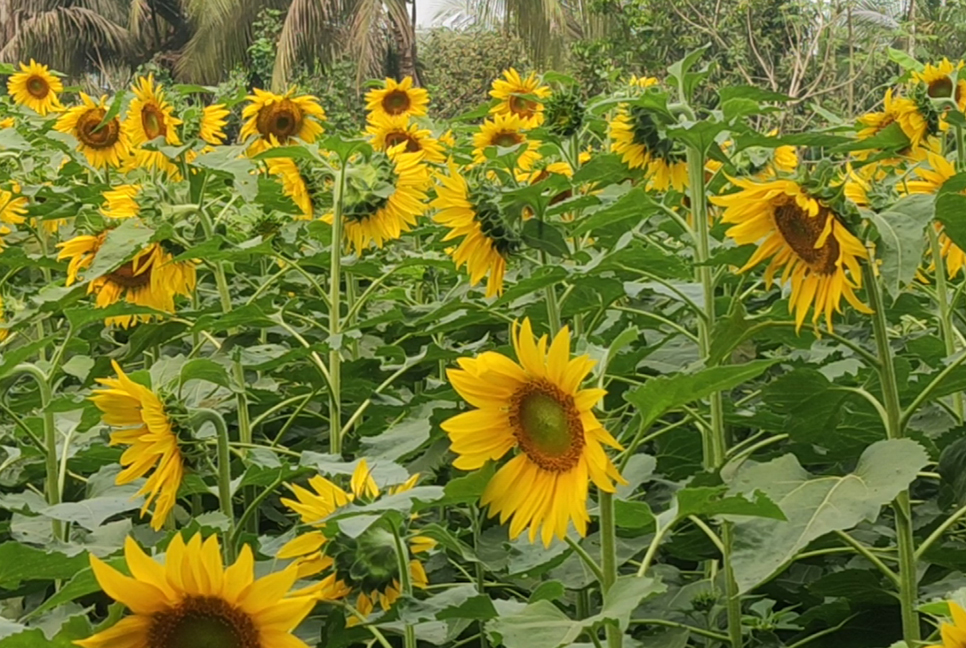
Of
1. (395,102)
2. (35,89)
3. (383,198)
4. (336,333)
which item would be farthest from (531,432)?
(35,89)

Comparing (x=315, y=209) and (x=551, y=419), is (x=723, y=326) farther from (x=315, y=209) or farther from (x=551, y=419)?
(x=315, y=209)

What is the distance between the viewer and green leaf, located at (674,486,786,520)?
93 centimetres

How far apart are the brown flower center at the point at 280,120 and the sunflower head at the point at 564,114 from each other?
0.90 m

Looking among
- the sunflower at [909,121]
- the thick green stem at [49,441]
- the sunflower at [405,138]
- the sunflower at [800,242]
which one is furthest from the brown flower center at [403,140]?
the sunflower at [800,242]

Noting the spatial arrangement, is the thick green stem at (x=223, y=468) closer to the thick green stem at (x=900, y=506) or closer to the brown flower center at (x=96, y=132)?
the thick green stem at (x=900, y=506)

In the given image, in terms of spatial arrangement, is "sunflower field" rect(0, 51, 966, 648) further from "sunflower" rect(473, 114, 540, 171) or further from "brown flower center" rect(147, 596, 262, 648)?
"sunflower" rect(473, 114, 540, 171)

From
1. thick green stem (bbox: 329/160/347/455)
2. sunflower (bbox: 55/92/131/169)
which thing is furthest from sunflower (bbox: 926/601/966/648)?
sunflower (bbox: 55/92/131/169)

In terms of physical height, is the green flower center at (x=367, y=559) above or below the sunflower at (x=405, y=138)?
below

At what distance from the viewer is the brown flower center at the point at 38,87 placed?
370cm

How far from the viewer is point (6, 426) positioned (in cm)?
175

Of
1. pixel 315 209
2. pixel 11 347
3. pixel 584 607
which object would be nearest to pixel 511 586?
pixel 584 607

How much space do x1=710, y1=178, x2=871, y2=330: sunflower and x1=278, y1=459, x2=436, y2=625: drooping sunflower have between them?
0.40m

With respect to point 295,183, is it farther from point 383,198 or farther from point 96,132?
point 96,132

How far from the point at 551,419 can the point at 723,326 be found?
8.1 inches
